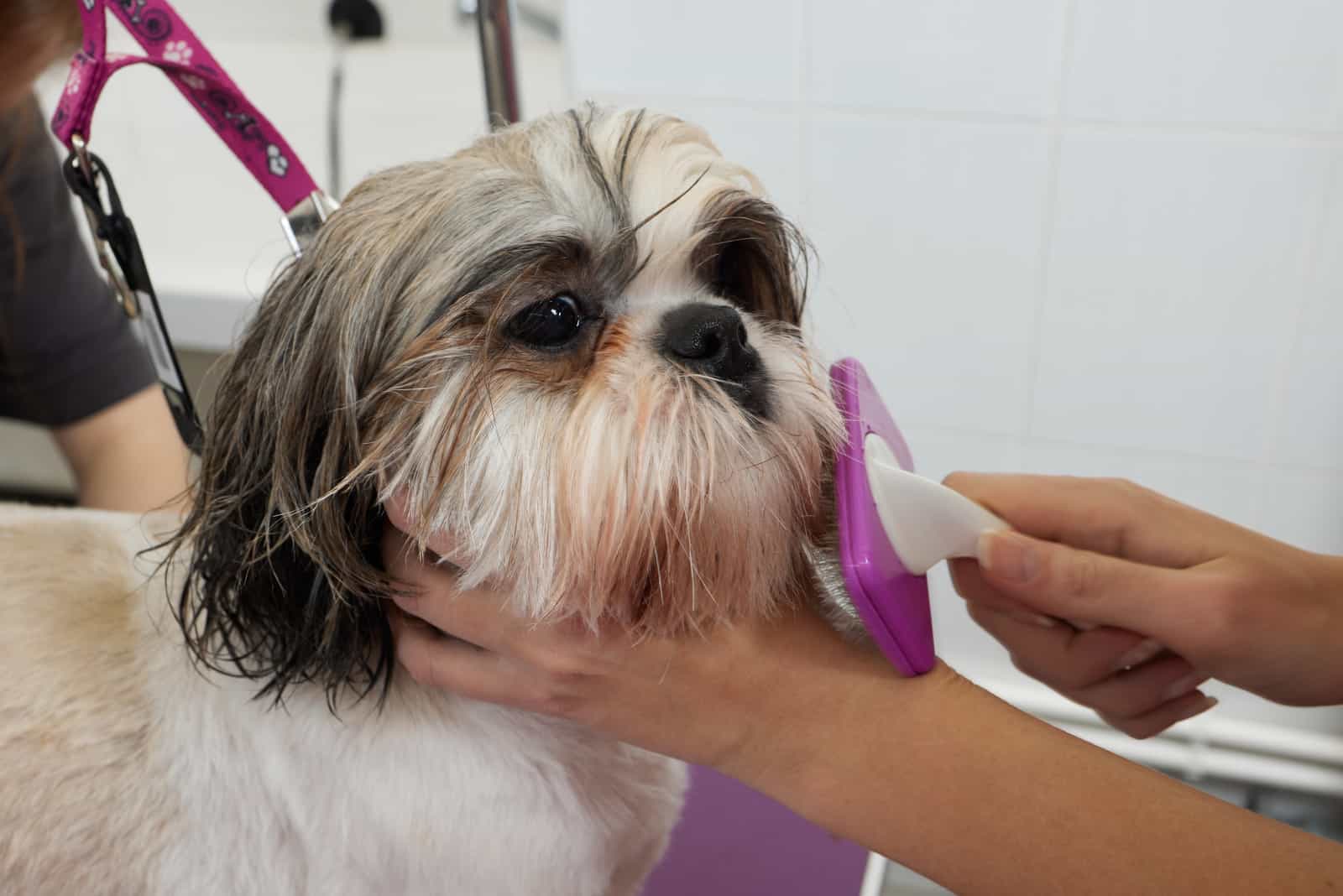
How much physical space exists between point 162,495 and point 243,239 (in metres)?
1.17

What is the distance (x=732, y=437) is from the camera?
71 centimetres

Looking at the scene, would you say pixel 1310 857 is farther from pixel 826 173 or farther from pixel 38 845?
pixel 826 173

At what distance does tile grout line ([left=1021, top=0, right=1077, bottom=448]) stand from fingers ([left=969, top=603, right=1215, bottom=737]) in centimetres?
69

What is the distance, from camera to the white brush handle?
0.74 meters

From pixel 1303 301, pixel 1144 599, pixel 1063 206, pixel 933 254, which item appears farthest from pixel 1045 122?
pixel 1144 599

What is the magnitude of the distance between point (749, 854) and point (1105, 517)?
563mm

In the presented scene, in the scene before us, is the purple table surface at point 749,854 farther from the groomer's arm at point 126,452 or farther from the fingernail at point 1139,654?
the groomer's arm at point 126,452

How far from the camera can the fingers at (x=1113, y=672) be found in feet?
3.00

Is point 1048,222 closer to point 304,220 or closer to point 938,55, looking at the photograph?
point 938,55

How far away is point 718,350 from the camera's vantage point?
740mm

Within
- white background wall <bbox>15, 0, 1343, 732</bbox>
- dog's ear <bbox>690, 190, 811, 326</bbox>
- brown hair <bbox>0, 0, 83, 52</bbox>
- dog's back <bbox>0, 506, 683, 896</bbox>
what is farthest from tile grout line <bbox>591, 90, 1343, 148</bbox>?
dog's back <bbox>0, 506, 683, 896</bbox>

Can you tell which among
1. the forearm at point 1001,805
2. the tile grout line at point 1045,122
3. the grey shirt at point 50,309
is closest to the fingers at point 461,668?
the forearm at point 1001,805

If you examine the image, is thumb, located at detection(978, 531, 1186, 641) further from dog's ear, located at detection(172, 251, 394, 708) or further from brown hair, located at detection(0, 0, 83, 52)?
brown hair, located at detection(0, 0, 83, 52)

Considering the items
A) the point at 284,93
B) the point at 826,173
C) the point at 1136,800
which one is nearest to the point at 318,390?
the point at 1136,800
